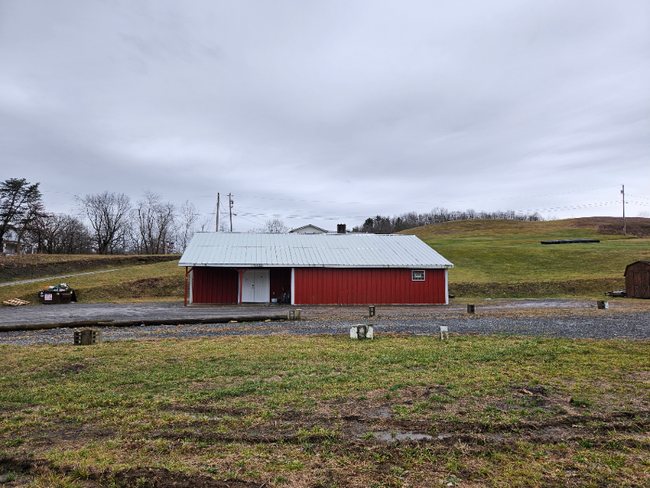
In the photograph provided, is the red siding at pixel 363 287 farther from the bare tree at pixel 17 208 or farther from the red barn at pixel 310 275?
the bare tree at pixel 17 208

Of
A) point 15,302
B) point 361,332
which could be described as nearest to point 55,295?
point 15,302

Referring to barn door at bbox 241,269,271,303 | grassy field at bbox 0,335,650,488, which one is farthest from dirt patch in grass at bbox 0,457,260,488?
barn door at bbox 241,269,271,303

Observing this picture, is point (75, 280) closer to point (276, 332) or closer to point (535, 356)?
point (276, 332)

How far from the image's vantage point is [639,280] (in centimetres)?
2659

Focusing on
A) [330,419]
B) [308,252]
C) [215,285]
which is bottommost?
[330,419]

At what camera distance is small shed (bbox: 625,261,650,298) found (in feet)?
86.1

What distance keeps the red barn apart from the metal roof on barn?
6 cm

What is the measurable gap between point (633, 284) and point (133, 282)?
112 ft

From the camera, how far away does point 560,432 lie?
14.6ft

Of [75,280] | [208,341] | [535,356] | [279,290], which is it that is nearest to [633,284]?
[279,290]

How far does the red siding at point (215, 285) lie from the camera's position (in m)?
25.5

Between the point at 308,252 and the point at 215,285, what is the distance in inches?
240

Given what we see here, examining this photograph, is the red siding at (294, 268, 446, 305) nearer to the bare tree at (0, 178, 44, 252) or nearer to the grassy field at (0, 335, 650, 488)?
the grassy field at (0, 335, 650, 488)

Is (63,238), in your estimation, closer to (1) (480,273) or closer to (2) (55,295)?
(2) (55,295)
